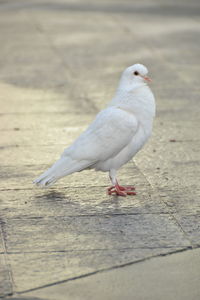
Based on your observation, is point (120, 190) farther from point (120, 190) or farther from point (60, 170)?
point (60, 170)

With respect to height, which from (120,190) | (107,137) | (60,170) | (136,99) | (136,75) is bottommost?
(120,190)

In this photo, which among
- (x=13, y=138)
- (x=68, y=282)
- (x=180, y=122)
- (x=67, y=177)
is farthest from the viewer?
(x=180, y=122)

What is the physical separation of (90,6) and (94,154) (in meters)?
12.5

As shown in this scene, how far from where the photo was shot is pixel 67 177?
7.92 meters

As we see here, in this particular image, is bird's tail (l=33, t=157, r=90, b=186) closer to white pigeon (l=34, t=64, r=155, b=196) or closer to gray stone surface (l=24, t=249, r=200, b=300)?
white pigeon (l=34, t=64, r=155, b=196)

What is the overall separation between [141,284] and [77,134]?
413 centimetres

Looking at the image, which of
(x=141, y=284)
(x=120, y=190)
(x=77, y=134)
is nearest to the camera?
(x=141, y=284)

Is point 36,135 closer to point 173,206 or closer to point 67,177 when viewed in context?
point 67,177

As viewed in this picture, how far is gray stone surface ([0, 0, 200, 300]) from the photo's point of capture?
611 centimetres

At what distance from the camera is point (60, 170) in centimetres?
720

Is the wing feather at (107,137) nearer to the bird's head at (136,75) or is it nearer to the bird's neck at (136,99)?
the bird's neck at (136,99)

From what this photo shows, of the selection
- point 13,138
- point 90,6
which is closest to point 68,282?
point 13,138

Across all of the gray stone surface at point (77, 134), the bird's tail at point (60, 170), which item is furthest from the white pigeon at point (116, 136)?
the gray stone surface at point (77, 134)

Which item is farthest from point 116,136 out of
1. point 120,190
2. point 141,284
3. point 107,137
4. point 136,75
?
point 141,284
